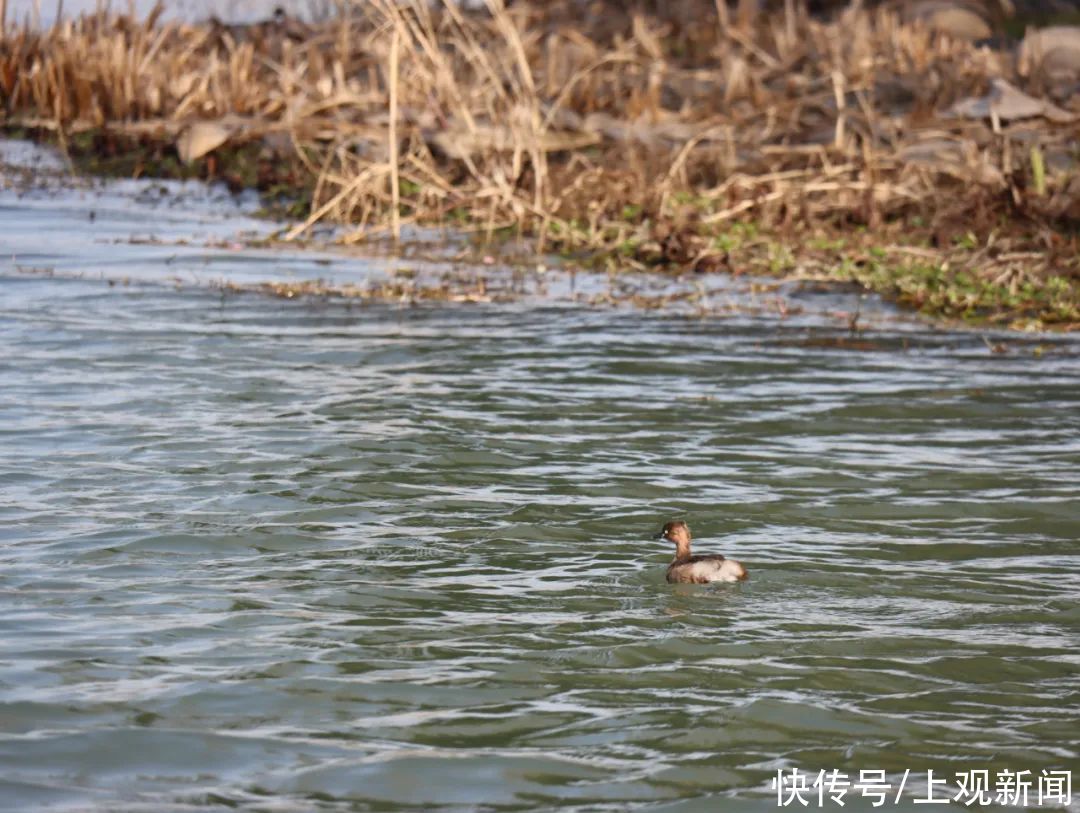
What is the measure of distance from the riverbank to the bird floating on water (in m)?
6.67

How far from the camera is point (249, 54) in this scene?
76.8 ft

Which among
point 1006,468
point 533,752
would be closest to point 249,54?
point 1006,468

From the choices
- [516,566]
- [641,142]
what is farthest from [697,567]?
[641,142]

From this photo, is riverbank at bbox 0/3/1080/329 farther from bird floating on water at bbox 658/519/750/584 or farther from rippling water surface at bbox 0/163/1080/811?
bird floating on water at bbox 658/519/750/584

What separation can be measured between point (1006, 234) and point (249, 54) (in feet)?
37.7

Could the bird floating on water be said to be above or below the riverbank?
below

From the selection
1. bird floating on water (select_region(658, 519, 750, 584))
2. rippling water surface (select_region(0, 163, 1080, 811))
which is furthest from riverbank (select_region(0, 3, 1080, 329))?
bird floating on water (select_region(658, 519, 750, 584))

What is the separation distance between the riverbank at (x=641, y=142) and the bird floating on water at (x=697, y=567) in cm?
667

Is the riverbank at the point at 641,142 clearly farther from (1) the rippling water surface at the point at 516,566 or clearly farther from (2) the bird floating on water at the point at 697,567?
(2) the bird floating on water at the point at 697,567

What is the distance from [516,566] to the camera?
7406 millimetres

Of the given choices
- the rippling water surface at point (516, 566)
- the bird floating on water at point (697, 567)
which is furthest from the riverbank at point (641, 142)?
the bird floating on water at point (697, 567)

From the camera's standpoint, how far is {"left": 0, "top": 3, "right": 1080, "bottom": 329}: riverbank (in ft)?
50.3

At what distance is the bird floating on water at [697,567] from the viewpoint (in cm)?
684

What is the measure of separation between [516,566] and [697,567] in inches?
34.7
